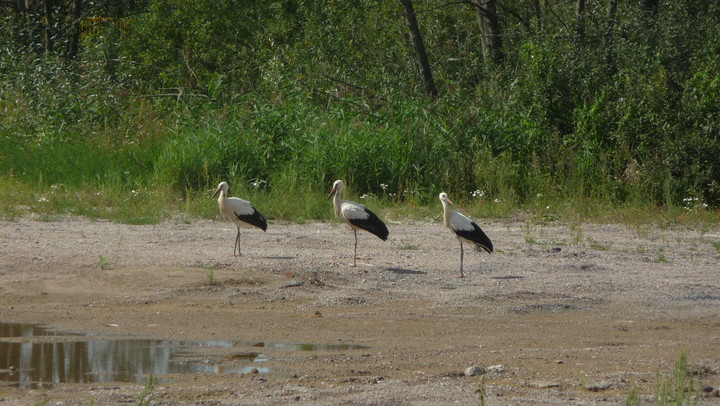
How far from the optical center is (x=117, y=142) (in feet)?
62.8

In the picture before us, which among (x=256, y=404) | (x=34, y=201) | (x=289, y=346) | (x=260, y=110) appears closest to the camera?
(x=256, y=404)

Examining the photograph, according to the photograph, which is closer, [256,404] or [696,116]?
[256,404]

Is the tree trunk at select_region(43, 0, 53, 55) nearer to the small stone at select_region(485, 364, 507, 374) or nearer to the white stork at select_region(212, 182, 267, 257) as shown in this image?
the white stork at select_region(212, 182, 267, 257)

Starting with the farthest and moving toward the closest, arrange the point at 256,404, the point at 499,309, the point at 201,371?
the point at 499,309
the point at 201,371
the point at 256,404

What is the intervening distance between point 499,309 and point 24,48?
17.4 metres

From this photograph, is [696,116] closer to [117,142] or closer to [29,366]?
[117,142]

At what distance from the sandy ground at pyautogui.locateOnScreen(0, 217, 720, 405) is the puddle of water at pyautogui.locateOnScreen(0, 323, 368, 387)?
0.53 feet

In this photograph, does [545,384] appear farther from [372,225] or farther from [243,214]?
[243,214]

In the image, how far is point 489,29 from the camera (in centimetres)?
2316

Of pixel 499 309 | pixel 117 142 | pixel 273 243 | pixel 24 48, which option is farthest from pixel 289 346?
pixel 24 48

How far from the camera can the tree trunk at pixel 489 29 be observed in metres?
22.9

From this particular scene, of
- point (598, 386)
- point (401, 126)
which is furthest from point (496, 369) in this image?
point (401, 126)

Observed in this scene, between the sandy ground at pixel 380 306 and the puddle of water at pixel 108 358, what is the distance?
0.16m

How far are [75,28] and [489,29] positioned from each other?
1238cm
